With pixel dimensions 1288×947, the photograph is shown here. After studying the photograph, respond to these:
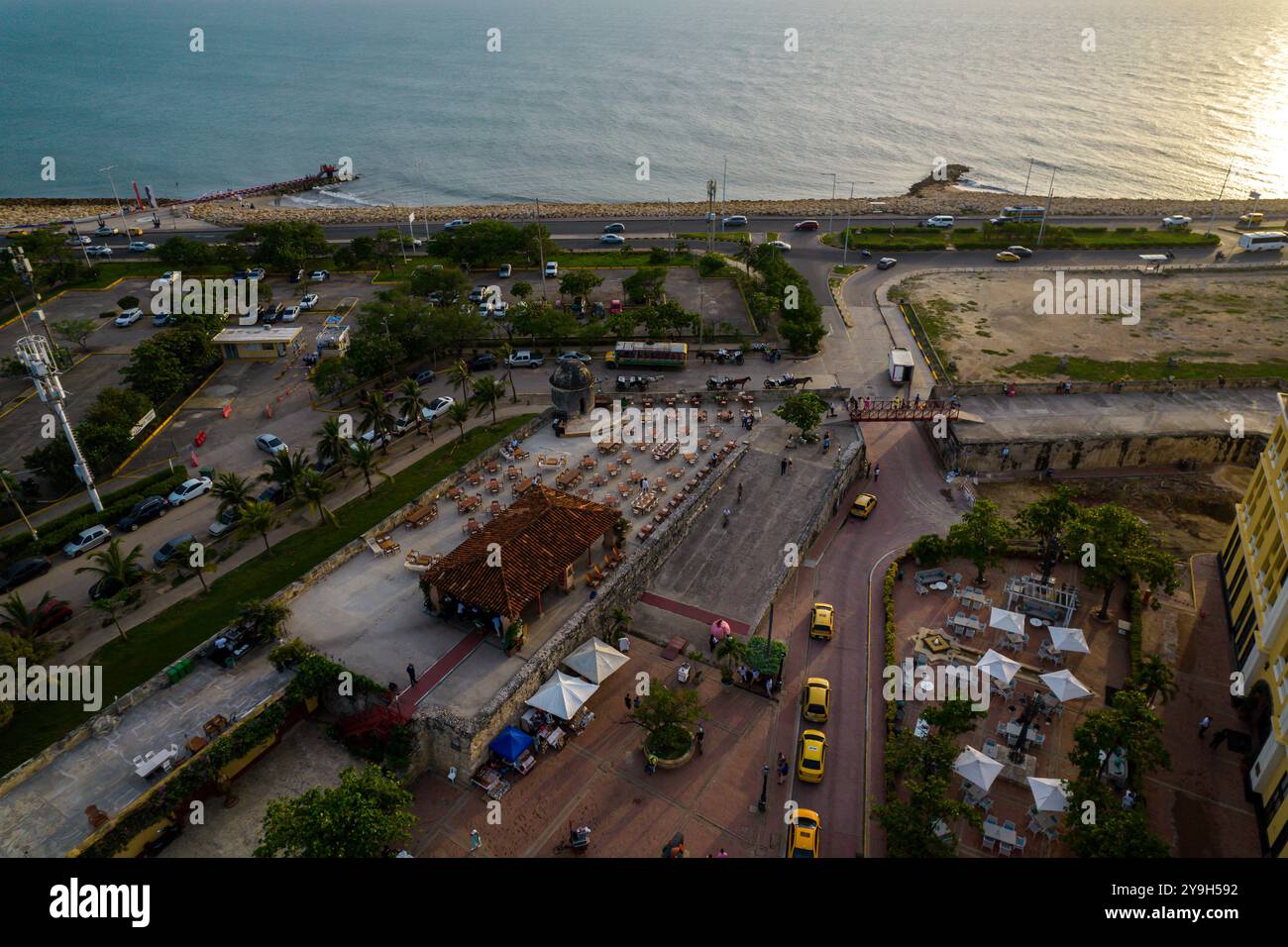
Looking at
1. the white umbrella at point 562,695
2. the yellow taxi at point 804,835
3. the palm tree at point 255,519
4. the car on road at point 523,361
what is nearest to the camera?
the yellow taxi at point 804,835

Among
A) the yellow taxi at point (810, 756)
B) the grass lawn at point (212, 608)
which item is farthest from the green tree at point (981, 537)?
the grass lawn at point (212, 608)

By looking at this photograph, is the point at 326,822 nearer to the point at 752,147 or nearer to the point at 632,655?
the point at 632,655

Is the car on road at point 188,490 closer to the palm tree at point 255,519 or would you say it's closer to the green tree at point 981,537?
the palm tree at point 255,519

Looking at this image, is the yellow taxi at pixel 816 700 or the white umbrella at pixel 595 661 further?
the white umbrella at pixel 595 661

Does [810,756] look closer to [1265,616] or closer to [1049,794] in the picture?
[1049,794]

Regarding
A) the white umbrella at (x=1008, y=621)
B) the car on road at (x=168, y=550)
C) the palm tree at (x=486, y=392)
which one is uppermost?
the palm tree at (x=486, y=392)
